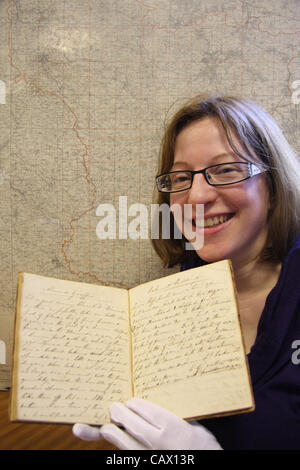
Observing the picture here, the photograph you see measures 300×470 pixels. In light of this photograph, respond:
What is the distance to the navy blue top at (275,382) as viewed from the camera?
2.07 ft

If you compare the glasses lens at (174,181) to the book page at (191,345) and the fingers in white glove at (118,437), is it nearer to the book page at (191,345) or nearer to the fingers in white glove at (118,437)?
the book page at (191,345)

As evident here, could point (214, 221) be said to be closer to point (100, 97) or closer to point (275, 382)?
point (275, 382)

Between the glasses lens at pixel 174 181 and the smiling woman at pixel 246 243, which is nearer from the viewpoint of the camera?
the smiling woman at pixel 246 243

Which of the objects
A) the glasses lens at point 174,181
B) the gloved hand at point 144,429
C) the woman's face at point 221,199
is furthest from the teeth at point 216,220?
the gloved hand at point 144,429

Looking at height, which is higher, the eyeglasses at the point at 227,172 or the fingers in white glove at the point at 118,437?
the eyeglasses at the point at 227,172

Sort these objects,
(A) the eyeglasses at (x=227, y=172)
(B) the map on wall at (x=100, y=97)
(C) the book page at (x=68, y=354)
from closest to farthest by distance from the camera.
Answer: (C) the book page at (x=68, y=354) → (A) the eyeglasses at (x=227, y=172) → (B) the map on wall at (x=100, y=97)

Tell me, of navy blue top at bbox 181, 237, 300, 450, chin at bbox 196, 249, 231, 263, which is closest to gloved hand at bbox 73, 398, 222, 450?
navy blue top at bbox 181, 237, 300, 450

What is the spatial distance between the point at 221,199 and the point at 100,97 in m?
0.56

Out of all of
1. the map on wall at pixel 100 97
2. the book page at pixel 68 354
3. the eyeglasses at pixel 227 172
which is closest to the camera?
the book page at pixel 68 354

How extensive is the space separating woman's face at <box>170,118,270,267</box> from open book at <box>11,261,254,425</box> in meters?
0.16

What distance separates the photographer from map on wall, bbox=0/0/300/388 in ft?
3.26

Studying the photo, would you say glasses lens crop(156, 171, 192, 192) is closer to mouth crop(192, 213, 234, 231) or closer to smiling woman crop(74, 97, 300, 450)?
smiling woman crop(74, 97, 300, 450)

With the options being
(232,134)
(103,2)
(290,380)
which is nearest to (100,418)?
(290,380)

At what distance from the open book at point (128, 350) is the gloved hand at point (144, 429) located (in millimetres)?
18
